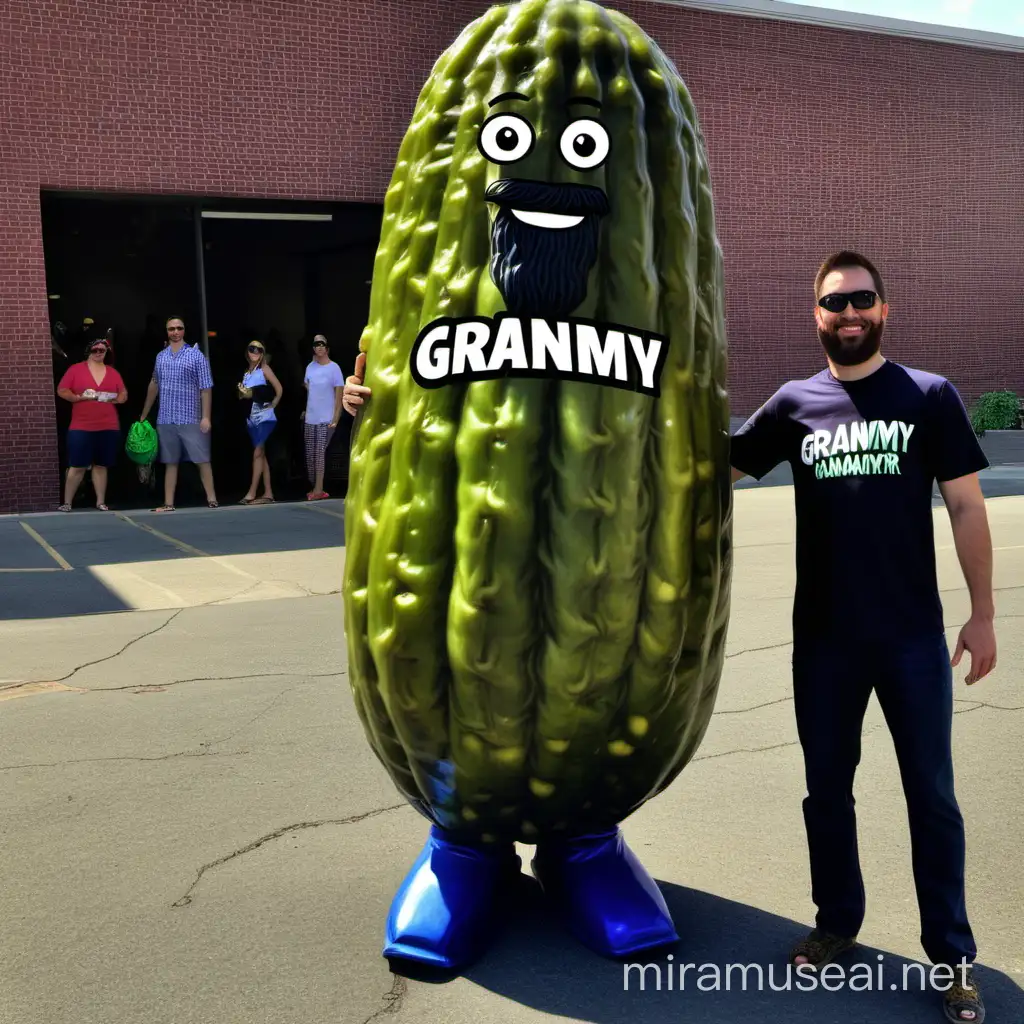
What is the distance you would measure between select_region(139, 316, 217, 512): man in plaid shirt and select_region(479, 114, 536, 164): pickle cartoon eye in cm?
1051

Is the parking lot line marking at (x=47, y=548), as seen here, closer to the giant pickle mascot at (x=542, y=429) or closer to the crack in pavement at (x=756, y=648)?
the crack in pavement at (x=756, y=648)

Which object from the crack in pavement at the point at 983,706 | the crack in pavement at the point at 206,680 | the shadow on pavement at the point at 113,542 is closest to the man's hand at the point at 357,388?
the crack in pavement at the point at 206,680

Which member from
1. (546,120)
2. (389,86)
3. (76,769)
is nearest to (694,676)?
(546,120)

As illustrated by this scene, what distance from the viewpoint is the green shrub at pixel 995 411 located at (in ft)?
64.0

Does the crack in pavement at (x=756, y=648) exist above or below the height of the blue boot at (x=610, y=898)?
below

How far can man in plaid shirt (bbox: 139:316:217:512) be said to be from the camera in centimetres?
1259

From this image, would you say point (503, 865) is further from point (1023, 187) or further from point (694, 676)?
point (1023, 187)

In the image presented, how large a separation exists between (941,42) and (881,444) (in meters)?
19.1

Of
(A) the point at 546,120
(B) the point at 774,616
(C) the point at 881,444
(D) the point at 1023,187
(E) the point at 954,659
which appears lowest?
(B) the point at 774,616

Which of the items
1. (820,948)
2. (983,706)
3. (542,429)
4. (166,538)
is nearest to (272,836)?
(820,948)

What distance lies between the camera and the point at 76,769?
4.64 meters

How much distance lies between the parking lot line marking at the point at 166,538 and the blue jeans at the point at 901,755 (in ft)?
25.0

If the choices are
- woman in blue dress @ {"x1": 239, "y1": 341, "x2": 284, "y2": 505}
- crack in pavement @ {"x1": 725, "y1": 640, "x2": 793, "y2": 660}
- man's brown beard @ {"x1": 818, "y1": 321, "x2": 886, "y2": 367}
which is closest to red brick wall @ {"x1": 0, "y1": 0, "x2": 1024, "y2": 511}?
woman in blue dress @ {"x1": 239, "y1": 341, "x2": 284, "y2": 505}

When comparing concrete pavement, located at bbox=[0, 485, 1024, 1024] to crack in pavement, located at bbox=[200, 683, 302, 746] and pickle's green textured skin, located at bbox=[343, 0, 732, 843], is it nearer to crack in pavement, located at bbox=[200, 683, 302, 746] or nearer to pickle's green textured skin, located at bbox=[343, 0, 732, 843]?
crack in pavement, located at bbox=[200, 683, 302, 746]
